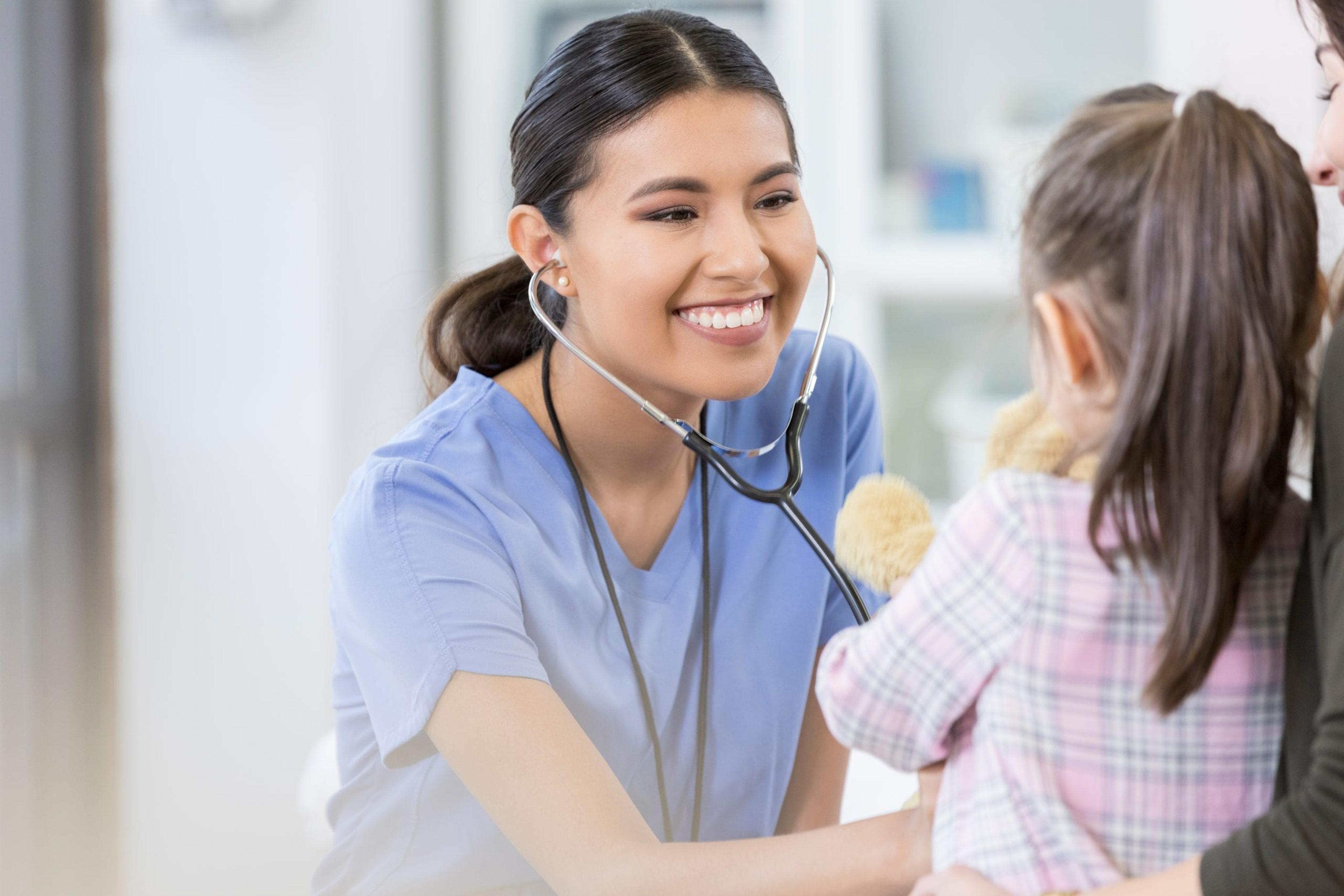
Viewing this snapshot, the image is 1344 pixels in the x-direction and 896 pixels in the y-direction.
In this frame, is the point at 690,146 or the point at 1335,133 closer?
the point at 1335,133

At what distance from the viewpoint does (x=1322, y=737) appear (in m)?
0.58

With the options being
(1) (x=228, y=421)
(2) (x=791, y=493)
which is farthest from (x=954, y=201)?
(2) (x=791, y=493)

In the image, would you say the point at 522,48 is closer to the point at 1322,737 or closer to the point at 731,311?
the point at 731,311

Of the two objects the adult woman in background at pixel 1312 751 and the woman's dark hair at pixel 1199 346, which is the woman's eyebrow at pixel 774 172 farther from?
the adult woman in background at pixel 1312 751

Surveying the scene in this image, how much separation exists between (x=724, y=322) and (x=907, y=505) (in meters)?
0.32

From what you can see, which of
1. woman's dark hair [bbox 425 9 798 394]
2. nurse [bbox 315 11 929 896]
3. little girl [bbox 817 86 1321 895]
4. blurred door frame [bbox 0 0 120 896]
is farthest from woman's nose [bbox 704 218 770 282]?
blurred door frame [bbox 0 0 120 896]

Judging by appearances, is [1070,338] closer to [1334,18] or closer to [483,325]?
[1334,18]

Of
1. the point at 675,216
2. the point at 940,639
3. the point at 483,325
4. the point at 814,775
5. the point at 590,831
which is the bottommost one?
the point at 814,775

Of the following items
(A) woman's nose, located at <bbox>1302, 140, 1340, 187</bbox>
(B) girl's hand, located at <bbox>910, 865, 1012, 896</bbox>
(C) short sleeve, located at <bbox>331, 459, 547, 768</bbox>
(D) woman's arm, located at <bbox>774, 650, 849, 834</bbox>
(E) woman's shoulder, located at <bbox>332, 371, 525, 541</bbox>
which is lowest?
(D) woman's arm, located at <bbox>774, 650, 849, 834</bbox>

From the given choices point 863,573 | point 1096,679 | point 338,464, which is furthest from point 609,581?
point 338,464

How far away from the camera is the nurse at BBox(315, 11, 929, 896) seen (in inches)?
37.3

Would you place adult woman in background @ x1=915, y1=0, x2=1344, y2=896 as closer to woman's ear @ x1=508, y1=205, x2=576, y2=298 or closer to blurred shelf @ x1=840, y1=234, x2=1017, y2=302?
woman's ear @ x1=508, y1=205, x2=576, y2=298

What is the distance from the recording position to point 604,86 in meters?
1.06

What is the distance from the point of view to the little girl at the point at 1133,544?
24.4 inches
